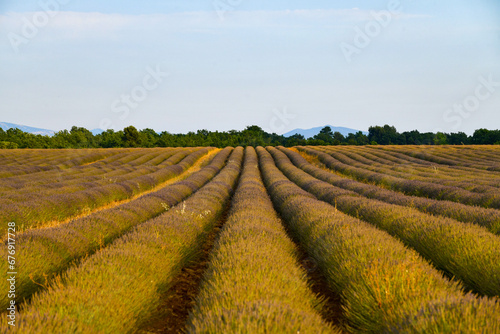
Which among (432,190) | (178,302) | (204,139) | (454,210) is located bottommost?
(178,302)

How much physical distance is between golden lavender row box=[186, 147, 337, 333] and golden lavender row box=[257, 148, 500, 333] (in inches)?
16.9

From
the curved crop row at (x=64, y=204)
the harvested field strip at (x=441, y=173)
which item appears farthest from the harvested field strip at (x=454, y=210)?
the curved crop row at (x=64, y=204)

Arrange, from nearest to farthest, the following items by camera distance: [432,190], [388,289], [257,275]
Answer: [388,289], [257,275], [432,190]

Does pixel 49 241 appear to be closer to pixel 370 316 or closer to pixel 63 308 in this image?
pixel 63 308

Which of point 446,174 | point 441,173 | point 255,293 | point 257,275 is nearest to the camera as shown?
point 255,293

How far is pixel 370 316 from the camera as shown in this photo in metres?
2.77

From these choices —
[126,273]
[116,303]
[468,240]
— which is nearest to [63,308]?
[116,303]

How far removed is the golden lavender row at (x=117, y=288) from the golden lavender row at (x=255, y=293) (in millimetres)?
624

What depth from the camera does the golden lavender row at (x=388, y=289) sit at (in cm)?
202

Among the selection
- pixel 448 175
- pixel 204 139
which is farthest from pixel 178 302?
pixel 204 139

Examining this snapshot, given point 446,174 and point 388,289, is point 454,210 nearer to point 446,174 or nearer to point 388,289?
point 388,289

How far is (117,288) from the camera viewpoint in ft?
10.1

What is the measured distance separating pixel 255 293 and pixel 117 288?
1.38 meters

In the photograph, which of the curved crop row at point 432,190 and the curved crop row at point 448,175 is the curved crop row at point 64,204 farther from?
the curved crop row at point 448,175
